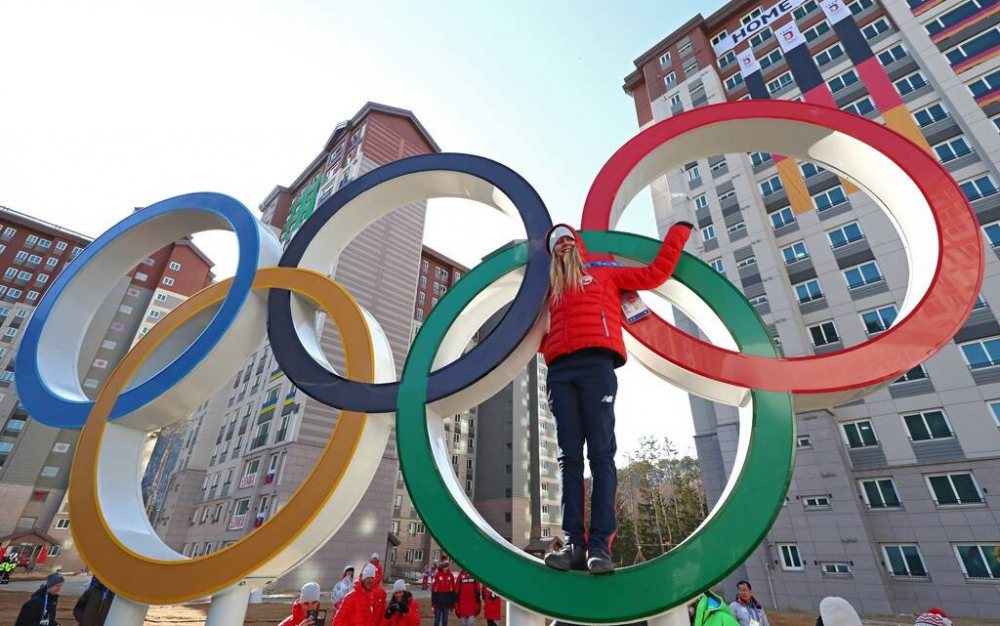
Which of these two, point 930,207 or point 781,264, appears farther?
point 781,264

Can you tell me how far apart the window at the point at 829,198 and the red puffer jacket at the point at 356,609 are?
27.0m

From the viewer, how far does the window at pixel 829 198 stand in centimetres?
2300

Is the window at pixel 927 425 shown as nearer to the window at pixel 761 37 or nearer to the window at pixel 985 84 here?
the window at pixel 985 84

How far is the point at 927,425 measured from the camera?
59.0 feet

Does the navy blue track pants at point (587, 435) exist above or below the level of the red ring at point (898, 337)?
below

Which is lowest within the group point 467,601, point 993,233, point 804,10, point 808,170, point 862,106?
point 467,601

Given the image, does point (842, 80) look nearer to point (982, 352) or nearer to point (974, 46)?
point (974, 46)

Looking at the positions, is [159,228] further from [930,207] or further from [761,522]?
[930,207]

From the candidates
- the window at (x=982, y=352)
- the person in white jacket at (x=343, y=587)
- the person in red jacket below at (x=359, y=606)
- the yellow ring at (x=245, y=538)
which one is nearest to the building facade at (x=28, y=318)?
the person in white jacket at (x=343, y=587)

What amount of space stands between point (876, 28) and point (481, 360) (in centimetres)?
3382

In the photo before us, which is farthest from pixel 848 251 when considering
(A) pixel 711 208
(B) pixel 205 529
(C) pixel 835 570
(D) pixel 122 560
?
(B) pixel 205 529

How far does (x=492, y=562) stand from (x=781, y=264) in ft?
83.7

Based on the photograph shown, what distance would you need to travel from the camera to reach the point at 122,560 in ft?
13.1

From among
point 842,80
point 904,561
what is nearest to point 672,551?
point 904,561
